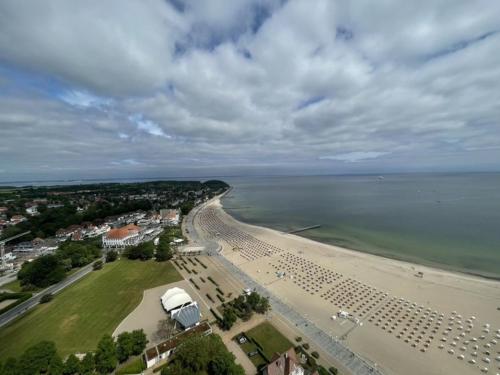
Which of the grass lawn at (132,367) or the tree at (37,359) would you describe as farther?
the grass lawn at (132,367)

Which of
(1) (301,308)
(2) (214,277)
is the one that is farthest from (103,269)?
(1) (301,308)

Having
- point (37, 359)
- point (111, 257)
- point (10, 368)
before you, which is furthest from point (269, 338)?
point (111, 257)

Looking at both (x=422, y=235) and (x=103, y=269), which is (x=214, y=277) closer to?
(x=103, y=269)

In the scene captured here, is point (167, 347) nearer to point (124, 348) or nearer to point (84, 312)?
point (124, 348)

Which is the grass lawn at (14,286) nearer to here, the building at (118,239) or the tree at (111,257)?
the tree at (111,257)

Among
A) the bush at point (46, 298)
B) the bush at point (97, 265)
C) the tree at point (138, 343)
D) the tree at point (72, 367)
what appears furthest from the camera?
the bush at point (97, 265)

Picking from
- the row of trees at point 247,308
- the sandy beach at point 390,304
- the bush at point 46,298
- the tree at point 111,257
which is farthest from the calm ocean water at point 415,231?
the bush at point 46,298

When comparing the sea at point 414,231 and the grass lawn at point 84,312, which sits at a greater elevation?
the sea at point 414,231
